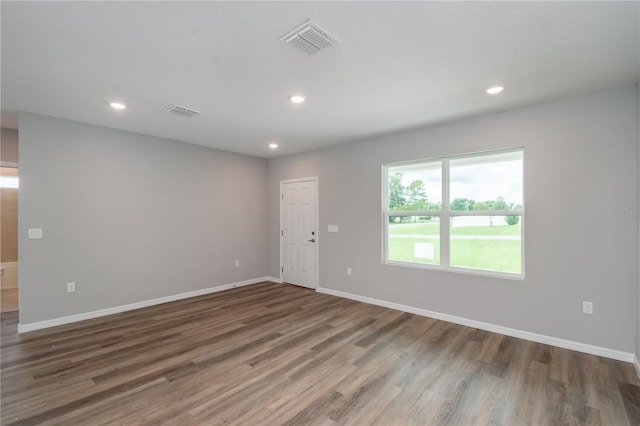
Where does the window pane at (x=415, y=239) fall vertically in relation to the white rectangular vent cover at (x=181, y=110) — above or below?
below

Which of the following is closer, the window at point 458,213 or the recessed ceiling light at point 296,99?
the recessed ceiling light at point 296,99

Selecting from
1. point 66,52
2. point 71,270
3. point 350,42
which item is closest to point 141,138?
point 71,270

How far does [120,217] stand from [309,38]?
12.8ft

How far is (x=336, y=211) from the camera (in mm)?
5184

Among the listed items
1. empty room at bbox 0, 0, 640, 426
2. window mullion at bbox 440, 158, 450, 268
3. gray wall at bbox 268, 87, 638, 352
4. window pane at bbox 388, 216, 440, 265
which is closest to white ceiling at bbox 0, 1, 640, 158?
empty room at bbox 0, 0, 640, 426

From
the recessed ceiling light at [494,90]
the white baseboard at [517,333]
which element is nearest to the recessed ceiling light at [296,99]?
the recessed ceiling light at [494,90]

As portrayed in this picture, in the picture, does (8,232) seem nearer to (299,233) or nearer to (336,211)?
(299,233)

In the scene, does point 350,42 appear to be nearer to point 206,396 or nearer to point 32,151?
point 206,396

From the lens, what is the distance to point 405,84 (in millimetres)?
2773

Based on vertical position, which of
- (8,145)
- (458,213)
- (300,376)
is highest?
(8,145)

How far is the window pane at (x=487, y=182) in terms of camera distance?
3473 mm

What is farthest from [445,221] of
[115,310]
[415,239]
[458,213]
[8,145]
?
[8,145]

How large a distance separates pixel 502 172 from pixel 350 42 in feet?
8.59

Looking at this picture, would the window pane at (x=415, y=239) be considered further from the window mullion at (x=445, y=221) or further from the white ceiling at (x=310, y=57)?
the white ceiling at (x=310, y=57)
